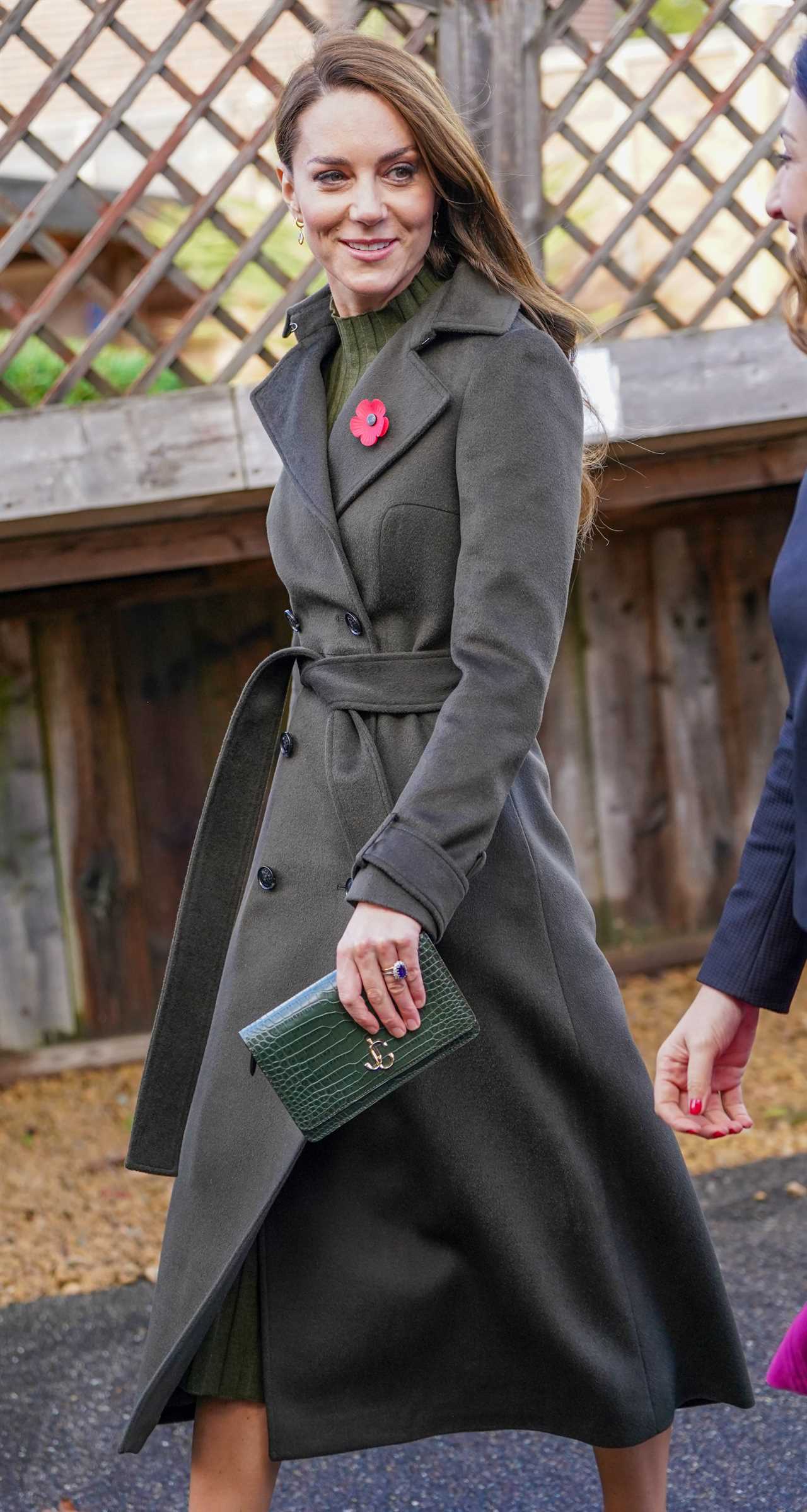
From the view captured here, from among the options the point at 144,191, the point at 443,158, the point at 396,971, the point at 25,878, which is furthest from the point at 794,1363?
the point at 25,878

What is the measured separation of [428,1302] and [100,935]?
271 cm

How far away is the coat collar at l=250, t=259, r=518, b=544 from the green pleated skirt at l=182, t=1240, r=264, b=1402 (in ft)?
2.88

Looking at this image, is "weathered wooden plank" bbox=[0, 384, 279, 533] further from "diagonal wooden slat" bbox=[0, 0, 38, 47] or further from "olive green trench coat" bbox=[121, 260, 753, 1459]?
"olive green trench coat" bbox=[121, 260, 753, 1459]

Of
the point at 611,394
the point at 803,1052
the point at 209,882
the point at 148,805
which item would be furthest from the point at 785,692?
the point at 209,882

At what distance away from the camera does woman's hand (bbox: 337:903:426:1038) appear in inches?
64.8

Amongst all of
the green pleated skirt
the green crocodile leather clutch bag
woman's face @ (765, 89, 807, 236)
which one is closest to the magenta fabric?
the green crocodile leather clutch bag

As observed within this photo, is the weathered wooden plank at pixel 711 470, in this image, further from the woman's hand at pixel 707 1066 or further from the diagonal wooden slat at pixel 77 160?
the woman's hand at pixel 707 1066

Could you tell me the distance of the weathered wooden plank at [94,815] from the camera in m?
4.30

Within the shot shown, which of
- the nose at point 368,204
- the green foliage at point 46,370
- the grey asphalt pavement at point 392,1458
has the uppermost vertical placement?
the green foliage at point 46,370

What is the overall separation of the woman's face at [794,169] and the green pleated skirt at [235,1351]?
1241 millimetres

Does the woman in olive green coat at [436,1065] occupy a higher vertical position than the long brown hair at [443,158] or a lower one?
lower

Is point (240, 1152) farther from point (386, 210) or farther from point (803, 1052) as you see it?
point (803, 1052)

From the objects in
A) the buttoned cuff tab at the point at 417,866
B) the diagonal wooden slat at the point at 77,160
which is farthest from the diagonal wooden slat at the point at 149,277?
the buttoned cuff tab at the point at 417,866

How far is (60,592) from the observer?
427 centimetres
